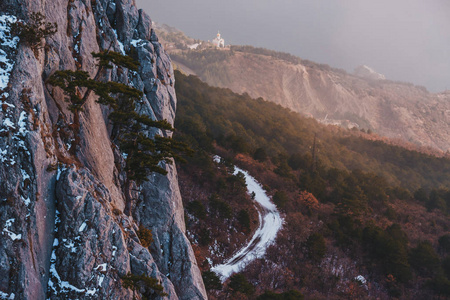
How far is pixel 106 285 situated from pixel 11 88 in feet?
25.6

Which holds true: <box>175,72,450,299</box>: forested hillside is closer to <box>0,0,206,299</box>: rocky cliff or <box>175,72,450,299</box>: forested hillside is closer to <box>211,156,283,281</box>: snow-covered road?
<box>211,156,283,281</box>: snow-covered road

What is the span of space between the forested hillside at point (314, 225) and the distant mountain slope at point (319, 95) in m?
103

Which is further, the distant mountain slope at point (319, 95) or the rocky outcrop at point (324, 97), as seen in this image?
the distant mountain slope at point (319, 95)

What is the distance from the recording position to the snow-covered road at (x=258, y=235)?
30591mm

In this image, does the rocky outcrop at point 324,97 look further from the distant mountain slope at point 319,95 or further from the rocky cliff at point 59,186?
the rocky cliff at point 59,186

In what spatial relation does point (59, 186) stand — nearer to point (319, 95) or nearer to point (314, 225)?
point (314, 225)

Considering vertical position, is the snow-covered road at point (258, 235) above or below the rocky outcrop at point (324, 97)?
below

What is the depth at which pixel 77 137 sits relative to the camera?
13789 mm

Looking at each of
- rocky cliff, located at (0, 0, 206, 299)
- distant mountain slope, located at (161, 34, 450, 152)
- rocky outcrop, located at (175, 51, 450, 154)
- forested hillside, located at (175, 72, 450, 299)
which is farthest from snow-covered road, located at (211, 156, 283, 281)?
rocky outcrop, located at (175, 51, 450, 154)

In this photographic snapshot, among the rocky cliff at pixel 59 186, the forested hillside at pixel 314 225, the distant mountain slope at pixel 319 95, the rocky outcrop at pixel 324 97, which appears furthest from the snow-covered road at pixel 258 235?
the rocky outcrop at pixel 324 97

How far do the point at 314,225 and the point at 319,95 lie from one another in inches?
5797

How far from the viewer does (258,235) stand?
120 feet

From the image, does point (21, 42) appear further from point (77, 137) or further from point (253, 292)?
point (253, 292)

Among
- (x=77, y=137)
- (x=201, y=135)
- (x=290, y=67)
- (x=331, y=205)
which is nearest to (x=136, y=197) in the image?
(x=77, y=137)
